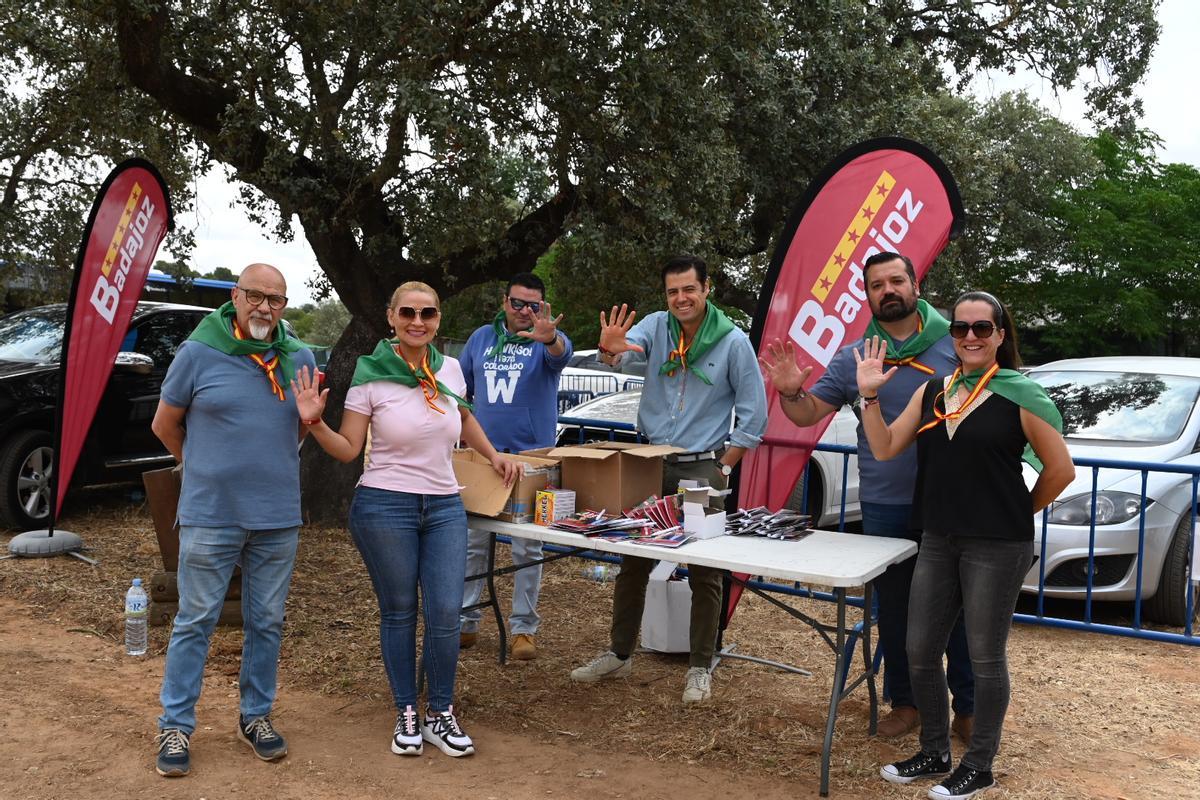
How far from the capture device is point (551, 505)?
4512 mm

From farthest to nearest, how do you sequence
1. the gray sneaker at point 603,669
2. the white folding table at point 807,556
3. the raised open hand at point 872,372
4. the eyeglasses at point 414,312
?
the gray sneaker at point 603,669 < the eyeglasses at point 414,312 < the raised open hand at point 872,372 < the white folding table at point 807,556

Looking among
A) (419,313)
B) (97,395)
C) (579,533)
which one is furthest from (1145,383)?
(97,395)

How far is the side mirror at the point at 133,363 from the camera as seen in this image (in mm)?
8789

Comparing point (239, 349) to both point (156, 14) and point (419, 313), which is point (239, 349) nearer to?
point (419, 313)

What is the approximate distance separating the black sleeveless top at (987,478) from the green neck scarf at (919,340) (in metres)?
0.54

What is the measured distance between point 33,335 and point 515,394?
577 centimetres

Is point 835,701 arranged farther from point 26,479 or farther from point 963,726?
point 26,479

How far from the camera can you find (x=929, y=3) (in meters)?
12.5

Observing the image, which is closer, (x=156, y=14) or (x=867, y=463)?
(x=867, y=463)

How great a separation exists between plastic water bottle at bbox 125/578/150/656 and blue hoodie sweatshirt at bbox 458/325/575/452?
1.99 metres

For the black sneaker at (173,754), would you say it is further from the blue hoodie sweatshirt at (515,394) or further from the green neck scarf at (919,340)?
the green neck scarf at (919,340)

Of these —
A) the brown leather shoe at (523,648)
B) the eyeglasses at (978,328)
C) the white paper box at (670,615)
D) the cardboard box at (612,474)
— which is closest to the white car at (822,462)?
the white paper box at (670,615)

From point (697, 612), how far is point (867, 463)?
3.78ft

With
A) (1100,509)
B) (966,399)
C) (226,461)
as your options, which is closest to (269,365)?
(226,461)
